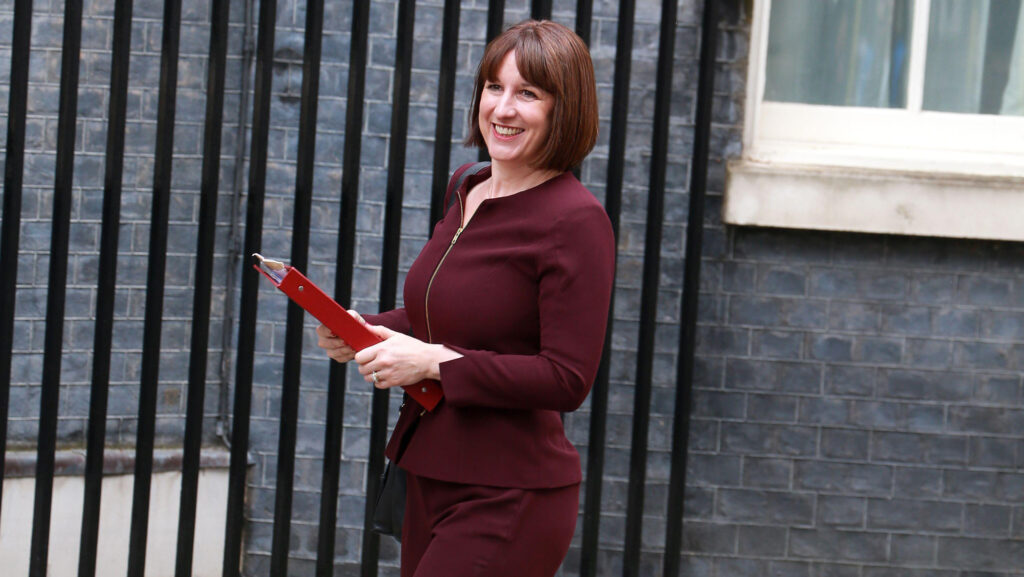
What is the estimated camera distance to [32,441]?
4.98 m

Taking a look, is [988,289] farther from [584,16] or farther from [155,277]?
[155,277]

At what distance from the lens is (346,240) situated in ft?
10.3

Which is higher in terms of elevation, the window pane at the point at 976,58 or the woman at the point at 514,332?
the window pane at the point at 976,58

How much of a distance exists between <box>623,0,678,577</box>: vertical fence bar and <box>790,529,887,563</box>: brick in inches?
74.2

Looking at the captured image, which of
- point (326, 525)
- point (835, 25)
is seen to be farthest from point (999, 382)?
point (326, 525)

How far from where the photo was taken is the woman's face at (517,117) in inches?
88.3

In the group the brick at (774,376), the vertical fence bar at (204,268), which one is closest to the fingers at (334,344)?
the vertical fence bar at (204,268)

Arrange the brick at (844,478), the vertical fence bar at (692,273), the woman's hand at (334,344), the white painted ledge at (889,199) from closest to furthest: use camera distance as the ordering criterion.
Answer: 1. the woman's hand at (334,344)
2. the vertical fence bar at (692,273)
3. the white painted ledge at (889,199)
4. the brick at (844,478)

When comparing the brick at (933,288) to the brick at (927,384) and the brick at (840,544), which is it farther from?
the brick at (840,544)

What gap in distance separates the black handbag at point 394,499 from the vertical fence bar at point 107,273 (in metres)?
1.00

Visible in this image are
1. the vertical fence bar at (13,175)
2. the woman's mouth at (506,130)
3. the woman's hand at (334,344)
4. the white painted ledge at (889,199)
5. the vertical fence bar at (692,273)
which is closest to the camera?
the woman's mouth at (506,130)

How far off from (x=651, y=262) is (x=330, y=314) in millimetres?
1126

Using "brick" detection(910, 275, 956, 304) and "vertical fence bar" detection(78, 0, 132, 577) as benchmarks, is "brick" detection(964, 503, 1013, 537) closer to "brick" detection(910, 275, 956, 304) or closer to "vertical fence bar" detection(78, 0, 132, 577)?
"brick" detection(910, 275, 956, 304)

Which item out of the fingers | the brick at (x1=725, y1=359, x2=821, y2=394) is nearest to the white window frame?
the brick at (x1=725, y1=359, x2=821, y2=394)
